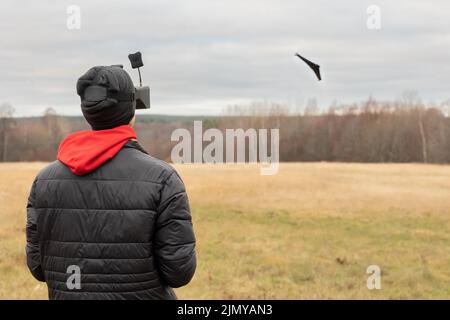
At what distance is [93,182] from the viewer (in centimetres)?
319

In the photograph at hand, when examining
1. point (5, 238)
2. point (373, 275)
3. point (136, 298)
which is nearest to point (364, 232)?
point (373, 275)

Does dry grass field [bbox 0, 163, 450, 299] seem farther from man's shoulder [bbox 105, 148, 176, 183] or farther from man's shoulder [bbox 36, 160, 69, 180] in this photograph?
man's shoulder [bbox 105, 148, 176, 183]

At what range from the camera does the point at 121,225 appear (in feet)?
10.4

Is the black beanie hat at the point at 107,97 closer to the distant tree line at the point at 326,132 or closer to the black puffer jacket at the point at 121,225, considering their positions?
the black puffer jacket at the point at 121,225

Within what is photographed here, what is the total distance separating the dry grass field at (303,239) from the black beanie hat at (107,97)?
857cm

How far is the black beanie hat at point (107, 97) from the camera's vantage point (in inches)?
127

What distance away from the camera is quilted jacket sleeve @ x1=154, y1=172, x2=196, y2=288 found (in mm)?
3174

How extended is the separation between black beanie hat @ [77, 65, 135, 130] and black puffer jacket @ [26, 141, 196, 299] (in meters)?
0.17

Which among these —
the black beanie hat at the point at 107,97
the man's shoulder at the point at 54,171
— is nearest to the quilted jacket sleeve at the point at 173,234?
the black beanie hat at the point at 107,97

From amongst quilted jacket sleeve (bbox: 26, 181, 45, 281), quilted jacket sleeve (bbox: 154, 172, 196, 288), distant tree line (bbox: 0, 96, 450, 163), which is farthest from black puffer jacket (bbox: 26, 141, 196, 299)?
distant tree line (bbox: 0, 96, 450, 163)

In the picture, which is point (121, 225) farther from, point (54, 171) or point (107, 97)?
point (107, 97)

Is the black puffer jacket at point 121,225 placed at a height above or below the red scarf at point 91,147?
below

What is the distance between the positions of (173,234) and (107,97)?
2.64 ft
